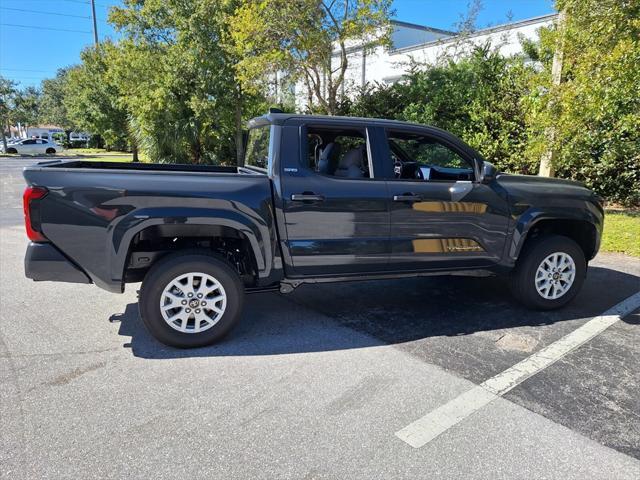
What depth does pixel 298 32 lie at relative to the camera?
34.8ft

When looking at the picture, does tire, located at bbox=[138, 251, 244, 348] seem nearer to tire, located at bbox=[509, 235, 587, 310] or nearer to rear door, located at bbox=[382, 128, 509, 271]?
rear door, located at bbox=[382, 128, 509, 271]

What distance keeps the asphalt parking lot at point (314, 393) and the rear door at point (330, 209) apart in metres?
0.67

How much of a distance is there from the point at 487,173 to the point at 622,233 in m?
5.05

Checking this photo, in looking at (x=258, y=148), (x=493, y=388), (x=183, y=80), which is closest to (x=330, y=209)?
(x=258, y=148)

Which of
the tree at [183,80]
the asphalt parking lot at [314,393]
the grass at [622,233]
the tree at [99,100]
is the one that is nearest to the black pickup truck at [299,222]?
the asphalt parking lot at [314,393]

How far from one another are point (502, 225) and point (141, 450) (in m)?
3.58

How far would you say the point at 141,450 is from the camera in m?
2.55

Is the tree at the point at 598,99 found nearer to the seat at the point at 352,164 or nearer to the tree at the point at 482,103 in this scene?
the tree at the point at 482,103

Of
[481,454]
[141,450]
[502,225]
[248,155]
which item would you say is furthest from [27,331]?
[502,225]

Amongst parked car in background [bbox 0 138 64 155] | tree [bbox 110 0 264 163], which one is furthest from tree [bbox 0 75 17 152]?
tree [bbox 110 0 264 163]

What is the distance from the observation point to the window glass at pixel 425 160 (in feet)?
14.9

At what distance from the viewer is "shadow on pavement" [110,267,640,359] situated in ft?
12.8

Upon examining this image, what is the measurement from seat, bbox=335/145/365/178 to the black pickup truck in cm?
2

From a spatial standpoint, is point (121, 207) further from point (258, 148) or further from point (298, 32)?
point (298, 32)
